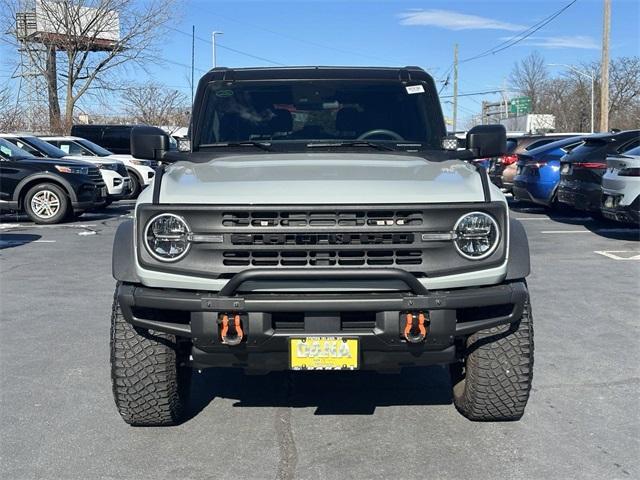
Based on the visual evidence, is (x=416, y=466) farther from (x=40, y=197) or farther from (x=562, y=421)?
(x=40, y=197)

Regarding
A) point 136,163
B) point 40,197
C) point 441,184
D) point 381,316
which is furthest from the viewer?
point 136,163

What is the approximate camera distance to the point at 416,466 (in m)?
3.76

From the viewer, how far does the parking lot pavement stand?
3766mm

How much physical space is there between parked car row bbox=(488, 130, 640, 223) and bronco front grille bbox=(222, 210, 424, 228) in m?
7.85

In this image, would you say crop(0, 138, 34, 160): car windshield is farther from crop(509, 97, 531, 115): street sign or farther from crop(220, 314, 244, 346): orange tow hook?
crop(509, 97, 531, 115): street sign

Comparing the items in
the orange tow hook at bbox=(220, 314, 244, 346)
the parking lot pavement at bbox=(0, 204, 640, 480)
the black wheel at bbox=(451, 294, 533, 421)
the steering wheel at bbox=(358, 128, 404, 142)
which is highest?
the steering wheel at bbox=(358, 128, 404, 142)

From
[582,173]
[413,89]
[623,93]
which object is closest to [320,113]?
[413,89]

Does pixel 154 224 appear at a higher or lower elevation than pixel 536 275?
higher

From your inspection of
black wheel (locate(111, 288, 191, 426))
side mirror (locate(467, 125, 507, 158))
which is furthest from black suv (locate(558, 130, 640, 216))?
black wheel (locate(111, 288, 191, 426))

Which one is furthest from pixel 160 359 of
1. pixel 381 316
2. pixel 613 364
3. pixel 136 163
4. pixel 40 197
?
pixel 136 163

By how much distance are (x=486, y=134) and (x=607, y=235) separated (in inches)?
317

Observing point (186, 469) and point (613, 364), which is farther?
point (613, 364)

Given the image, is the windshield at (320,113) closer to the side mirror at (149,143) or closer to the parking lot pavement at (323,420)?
the side mirror at (149,143)

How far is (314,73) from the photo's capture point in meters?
5.49
